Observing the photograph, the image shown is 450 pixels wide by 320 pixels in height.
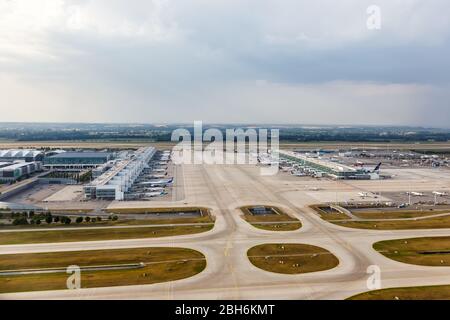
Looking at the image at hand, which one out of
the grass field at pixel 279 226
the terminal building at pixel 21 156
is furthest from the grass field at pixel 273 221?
the terminal building at pixel 21 156

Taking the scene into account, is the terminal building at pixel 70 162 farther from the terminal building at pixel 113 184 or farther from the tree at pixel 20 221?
the tree at pixel 20 221

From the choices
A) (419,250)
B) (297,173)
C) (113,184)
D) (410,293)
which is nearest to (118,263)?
(410,293)

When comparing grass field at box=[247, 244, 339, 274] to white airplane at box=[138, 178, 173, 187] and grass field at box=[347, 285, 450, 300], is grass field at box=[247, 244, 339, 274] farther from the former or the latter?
white airplane at box=[138, 178, 173, 187]

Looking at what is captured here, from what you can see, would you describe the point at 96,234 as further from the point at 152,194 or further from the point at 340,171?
the point at 340,171

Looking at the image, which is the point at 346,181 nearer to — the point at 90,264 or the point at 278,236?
the point at 278,236

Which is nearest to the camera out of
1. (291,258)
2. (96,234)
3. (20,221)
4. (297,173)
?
(291,258)

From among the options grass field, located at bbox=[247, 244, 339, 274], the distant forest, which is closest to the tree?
grass field, located at bbox=[247, 244, 339, 274]
